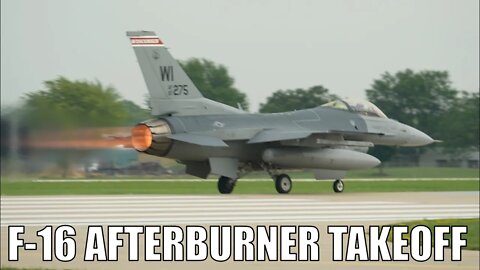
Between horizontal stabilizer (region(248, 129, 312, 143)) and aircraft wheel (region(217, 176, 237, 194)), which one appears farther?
aircraft wheel (region(217, 176, 237, 194))

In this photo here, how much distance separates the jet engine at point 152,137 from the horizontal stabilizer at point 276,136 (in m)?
3.27

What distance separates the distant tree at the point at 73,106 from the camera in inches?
955

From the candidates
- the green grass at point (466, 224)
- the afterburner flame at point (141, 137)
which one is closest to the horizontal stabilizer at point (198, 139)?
the afterburner flame at point (141, 137)

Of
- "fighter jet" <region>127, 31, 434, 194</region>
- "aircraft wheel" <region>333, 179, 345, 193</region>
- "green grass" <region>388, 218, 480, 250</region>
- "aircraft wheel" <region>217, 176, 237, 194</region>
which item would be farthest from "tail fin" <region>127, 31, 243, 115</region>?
"green grass" <region>388, 218, 480, 250</region>

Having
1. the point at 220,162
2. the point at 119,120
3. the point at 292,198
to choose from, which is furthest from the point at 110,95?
the point at 292,198

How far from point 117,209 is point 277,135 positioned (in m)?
8.60

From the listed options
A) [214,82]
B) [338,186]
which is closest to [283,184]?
[338,186]

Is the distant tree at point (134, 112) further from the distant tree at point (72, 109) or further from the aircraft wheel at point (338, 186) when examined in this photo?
the aircraft wheel at point (338, 186)

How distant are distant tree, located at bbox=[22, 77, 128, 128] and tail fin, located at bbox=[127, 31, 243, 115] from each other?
1043 mm

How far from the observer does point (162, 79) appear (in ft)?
103

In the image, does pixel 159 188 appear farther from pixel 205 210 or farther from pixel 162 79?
pixel 205 210

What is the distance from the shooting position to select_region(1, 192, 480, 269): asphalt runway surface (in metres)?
14.3

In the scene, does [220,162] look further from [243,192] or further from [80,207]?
[80,207]

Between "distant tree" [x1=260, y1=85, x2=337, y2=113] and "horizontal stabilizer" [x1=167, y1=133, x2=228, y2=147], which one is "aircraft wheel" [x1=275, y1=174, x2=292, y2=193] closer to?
"horizontal stabilizer" [x1=167, y1=133, x2=228, y2=147]
